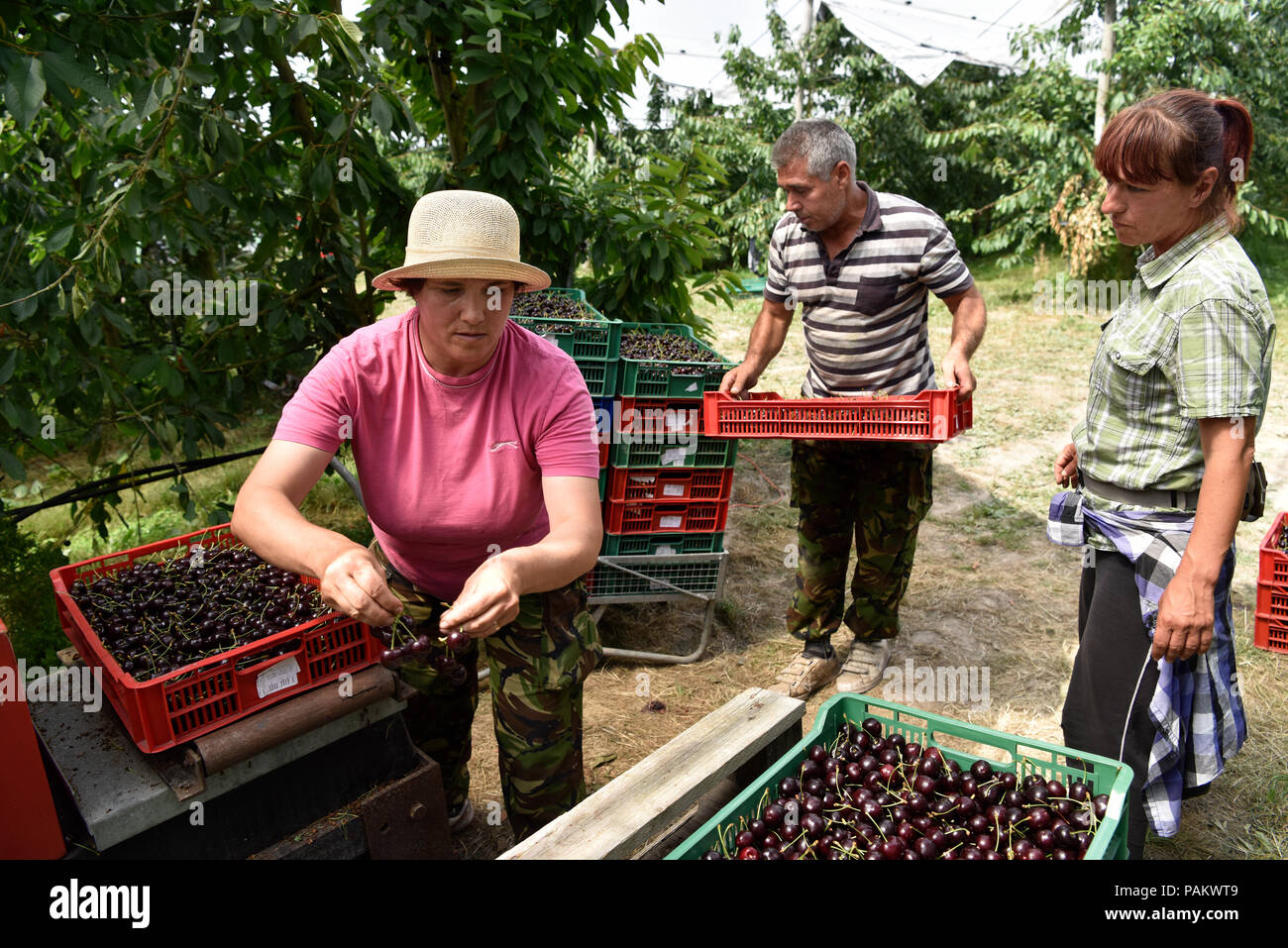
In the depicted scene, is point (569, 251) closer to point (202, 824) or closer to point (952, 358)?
point (952, 358)

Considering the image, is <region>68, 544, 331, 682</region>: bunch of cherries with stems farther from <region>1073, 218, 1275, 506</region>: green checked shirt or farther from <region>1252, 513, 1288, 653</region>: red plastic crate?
<region>1252, 513, 1288, 653</region>: red plastic crate

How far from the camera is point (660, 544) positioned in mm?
4113

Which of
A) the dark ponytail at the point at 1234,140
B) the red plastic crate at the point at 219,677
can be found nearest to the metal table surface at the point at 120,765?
the red plastic crate at the point at 219,677

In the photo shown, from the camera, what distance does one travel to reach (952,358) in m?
3.19

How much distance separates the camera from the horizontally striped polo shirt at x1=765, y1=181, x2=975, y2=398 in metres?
3.34

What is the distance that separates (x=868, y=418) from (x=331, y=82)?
2528 millimetres

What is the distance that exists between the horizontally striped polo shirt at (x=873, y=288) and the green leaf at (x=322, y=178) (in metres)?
1.78

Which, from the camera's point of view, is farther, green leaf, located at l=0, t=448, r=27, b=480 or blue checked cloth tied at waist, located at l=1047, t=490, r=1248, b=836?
green leaf, located at l=0, t=448, r=27, b=480

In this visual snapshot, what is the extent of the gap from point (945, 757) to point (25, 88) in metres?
2.66

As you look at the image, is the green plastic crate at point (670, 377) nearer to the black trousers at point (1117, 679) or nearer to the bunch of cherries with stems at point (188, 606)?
the bunch of cherries with stems at point (188, 606)

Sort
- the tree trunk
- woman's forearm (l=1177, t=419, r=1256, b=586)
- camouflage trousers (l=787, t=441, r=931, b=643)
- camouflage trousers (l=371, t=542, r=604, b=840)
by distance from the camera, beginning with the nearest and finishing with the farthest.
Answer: woman's forearm (l=1177, t=419, r=1256, b=586) < camouflage trousers (l=371, t=542, r=604, b=840) < camouflage trousers (l=787, t=441, r=931, b=643) < the tree trunk

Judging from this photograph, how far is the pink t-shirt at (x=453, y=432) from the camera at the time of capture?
221cm

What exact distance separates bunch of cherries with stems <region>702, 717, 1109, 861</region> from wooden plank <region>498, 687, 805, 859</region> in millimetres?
209

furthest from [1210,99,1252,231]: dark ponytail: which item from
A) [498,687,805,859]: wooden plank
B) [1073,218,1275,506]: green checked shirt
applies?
[498,687,805,859]: wooden plank
